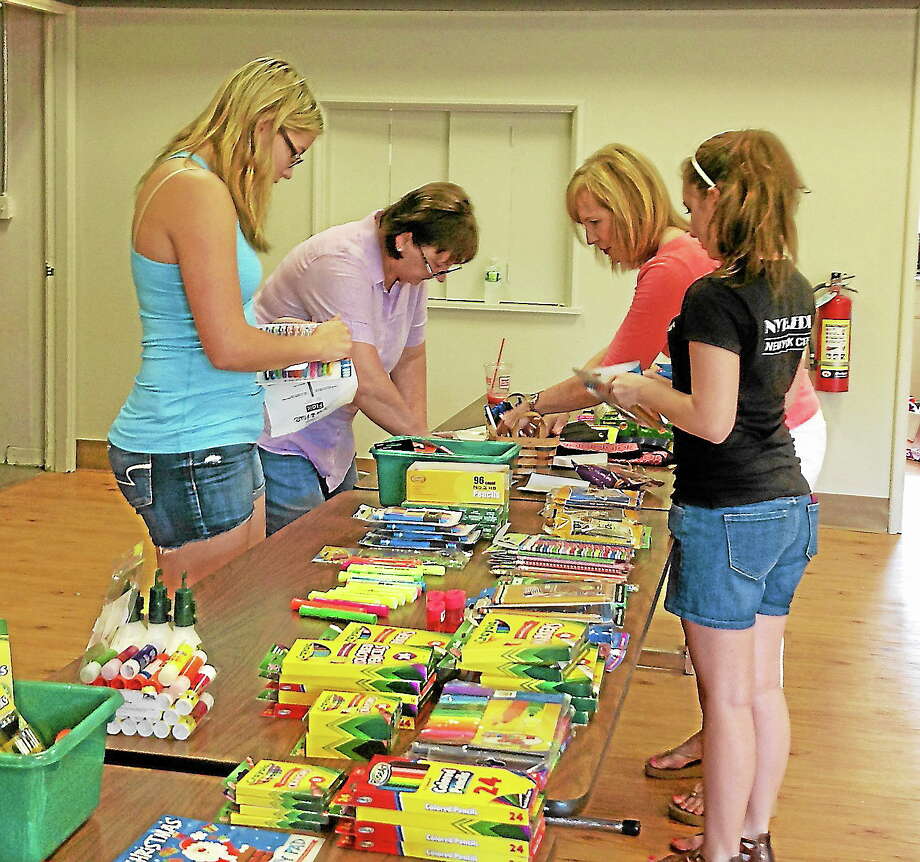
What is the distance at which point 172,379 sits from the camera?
7.01 feet

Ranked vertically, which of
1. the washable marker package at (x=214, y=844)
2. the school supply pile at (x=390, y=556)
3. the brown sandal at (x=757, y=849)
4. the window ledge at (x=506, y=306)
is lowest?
the brown sandal at (x=757, y=849)

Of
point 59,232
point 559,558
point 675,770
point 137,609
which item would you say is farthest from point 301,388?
point 59,232

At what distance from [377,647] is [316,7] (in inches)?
203

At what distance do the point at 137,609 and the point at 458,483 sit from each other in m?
1.04

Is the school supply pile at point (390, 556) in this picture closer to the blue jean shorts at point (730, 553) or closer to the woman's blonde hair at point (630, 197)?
the blue jean shorts at point (730, 553)

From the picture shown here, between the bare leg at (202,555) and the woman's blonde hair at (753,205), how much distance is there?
1003 millimetres

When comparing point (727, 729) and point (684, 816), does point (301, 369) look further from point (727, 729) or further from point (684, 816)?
point (684, 816)

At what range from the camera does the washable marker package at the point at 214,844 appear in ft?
3.60

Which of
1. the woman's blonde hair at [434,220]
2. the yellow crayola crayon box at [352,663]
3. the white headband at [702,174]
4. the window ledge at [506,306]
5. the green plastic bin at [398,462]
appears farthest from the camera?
the window ledge at [506,306]

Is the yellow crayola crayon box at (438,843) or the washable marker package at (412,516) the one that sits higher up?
the washable marker package at (412,516)

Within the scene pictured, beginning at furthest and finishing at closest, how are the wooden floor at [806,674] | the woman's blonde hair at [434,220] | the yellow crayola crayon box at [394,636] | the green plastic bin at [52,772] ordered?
the wooden floor at [806,674]
the woman's blonde hair at [434,220]
the yellow crayola crayon box at [394,636]
the green plastic bin at [52,772]

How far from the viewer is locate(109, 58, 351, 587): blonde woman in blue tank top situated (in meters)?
2.05

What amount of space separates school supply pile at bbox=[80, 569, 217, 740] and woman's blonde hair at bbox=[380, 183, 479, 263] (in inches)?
57.3

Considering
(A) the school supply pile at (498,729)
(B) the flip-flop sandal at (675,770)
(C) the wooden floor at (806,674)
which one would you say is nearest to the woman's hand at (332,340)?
(C) the wooden floor at (806,674)
